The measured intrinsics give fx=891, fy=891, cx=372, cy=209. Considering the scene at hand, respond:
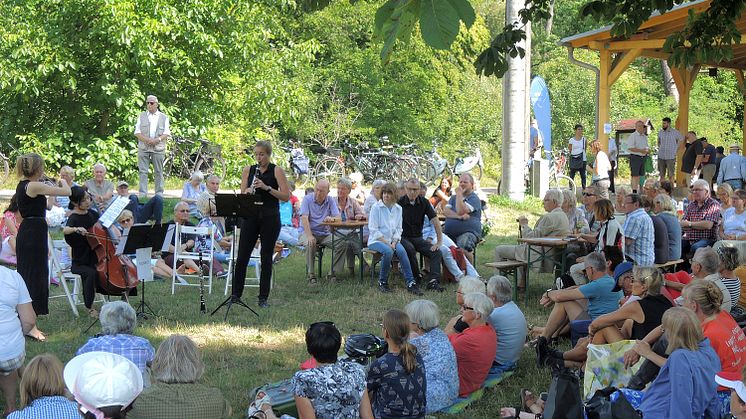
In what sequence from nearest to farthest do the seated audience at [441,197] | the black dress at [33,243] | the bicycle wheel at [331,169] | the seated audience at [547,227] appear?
the black dress at [33,243], the seated audience at [547,227], the seated audience at [441,197], the bicycle wheel at [331,169]

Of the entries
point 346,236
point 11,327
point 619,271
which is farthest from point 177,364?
point 346,236

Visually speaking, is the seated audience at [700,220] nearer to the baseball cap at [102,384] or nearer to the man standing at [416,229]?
the man standing at [416,229]

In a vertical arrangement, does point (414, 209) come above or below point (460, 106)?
below

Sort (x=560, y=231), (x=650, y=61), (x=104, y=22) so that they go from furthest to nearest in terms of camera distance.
→ (x=650, y=61) < (x=104, y=22) < (x=560, y=231)

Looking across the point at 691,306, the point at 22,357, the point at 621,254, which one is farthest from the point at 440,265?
the point at 22,357

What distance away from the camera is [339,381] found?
4500 mm

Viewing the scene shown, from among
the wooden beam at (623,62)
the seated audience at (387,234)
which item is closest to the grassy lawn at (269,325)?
the seated audience at (387,234)

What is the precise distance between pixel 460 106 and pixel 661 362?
77.4 feet

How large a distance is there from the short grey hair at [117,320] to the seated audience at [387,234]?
16.7 ft

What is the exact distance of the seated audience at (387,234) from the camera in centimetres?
1016

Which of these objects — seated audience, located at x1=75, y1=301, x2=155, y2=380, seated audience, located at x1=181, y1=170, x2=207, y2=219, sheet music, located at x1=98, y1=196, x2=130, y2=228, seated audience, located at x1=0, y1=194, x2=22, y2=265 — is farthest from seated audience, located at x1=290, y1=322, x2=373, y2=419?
seated audience, located at x1=181, y1=170, x2=207, y2=219

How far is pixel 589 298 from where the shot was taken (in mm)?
6965

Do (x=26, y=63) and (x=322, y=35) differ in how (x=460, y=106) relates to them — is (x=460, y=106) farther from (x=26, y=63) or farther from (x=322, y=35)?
(x=26, y=63)

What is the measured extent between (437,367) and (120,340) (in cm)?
201
